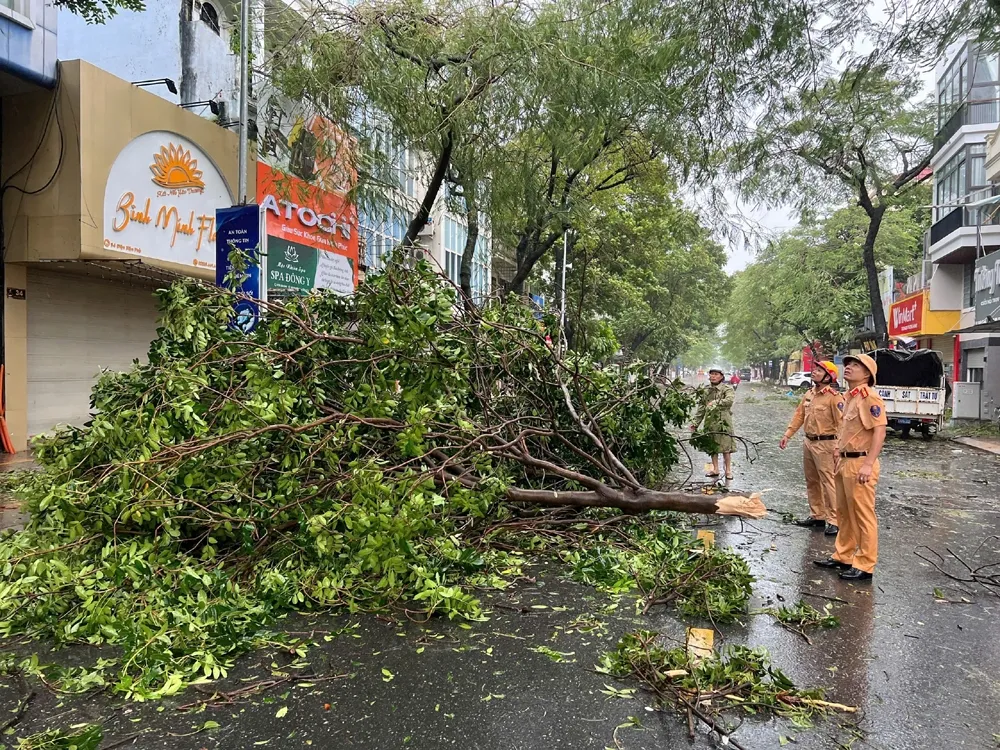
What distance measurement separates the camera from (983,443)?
47.4 ft

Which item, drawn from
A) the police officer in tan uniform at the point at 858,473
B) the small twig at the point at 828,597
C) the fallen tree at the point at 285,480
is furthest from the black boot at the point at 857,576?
the fallen tree at the point at 285,480

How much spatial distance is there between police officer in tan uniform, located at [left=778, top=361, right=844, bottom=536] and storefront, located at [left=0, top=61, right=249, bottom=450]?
32.0ft

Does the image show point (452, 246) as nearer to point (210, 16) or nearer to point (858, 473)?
point (210, 16)

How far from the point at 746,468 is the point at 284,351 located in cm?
798

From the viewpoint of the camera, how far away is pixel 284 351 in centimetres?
524

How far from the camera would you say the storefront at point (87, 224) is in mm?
9750

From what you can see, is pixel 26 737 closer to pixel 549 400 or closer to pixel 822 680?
pixel 822 680

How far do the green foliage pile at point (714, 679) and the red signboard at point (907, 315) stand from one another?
2618 centimetres

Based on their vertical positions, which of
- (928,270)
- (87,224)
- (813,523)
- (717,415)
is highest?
(928,270)

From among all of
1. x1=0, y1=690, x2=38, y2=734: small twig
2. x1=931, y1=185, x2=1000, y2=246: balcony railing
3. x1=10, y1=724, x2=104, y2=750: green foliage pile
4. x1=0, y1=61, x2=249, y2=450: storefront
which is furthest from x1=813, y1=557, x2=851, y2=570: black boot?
x1=931, y1=185, x2=1000, y2=246: balcony railing

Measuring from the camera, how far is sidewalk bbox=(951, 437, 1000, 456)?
13406 mm

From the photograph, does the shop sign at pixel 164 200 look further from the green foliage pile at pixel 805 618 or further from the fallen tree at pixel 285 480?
the green foliage pile at pixel 805 618

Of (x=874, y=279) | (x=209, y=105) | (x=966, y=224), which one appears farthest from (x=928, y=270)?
(x=209, y=105)

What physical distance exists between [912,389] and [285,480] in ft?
51.1
